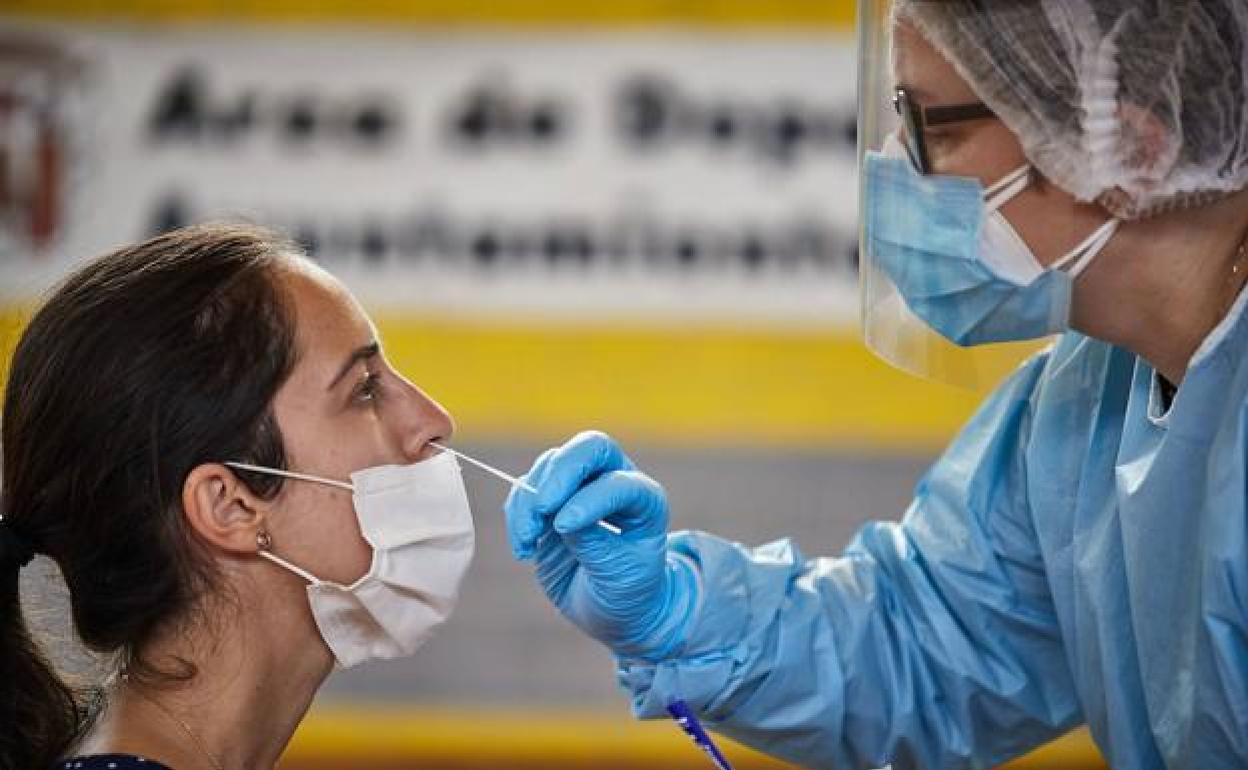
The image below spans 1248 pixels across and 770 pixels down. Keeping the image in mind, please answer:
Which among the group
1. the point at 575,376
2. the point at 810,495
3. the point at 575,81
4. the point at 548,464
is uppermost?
the point at 575,81

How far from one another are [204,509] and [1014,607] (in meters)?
0.85

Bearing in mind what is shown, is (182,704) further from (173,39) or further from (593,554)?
(173,39)

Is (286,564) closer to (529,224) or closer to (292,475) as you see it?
(292,475)

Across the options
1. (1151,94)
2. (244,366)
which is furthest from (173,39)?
(1151,94)

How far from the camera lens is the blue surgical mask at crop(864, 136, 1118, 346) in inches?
61.4

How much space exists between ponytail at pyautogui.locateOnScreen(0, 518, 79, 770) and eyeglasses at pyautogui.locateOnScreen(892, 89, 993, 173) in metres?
0.89

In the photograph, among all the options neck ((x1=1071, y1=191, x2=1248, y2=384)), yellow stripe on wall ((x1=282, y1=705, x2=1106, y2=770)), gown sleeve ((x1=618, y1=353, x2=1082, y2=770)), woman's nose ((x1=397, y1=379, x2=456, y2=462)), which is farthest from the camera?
yellow stripe on wall ((x1=282, y1=705, x2=1106, y2=770))

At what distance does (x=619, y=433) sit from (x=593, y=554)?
6.03 ft

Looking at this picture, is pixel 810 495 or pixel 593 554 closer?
pixel 593 554

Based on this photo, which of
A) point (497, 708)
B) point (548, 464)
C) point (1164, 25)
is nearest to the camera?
point (1164, 25)

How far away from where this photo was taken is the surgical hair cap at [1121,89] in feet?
4.81

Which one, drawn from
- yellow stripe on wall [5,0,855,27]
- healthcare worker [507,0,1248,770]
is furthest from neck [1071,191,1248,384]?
yellow stripe on wall [5,0,855,27]

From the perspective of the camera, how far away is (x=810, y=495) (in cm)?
346

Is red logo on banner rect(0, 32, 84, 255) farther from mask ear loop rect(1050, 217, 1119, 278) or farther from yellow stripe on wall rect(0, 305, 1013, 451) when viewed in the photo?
mask ear loop rect(1050, 217, 1119, 278)
